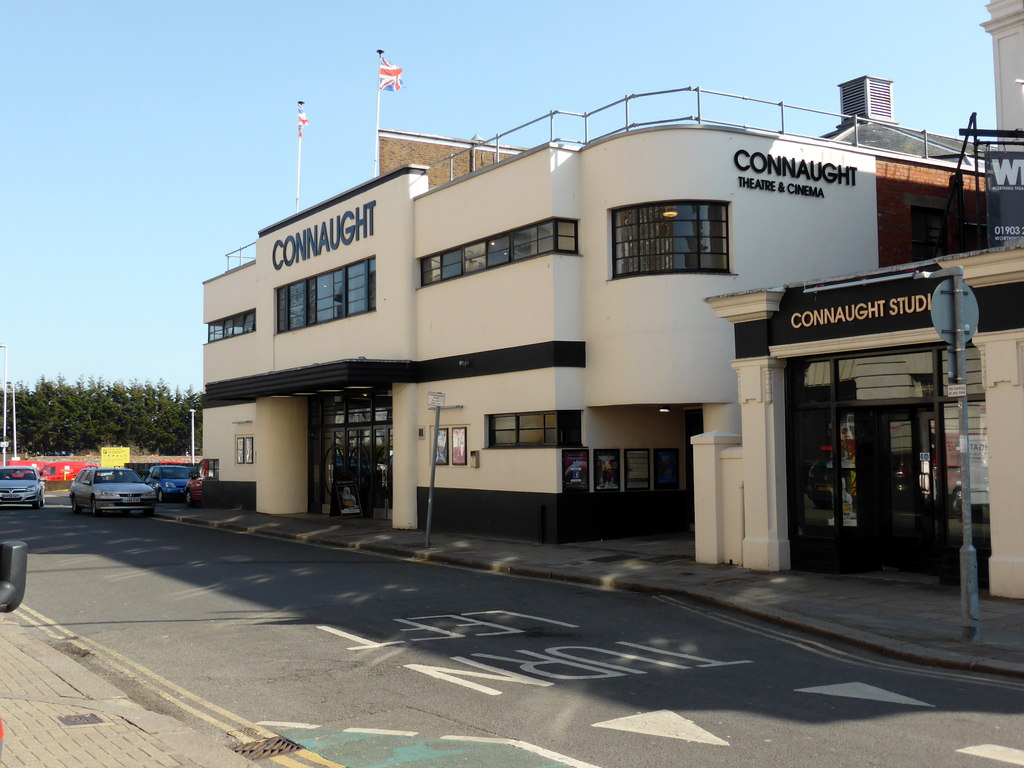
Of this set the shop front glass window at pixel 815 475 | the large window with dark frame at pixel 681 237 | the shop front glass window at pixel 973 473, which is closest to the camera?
the shop front glass window at pixel 973 473

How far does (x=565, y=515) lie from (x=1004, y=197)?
9.91 m

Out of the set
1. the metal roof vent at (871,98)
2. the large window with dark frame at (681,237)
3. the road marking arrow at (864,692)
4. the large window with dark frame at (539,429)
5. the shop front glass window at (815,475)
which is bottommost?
the road marking arrow at (864,692)

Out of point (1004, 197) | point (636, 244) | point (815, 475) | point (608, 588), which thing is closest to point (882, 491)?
point (815, 475)

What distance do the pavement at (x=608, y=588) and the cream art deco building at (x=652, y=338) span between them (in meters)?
0.95

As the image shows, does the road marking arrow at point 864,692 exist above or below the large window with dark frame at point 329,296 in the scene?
below

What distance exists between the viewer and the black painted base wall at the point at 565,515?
20422mm

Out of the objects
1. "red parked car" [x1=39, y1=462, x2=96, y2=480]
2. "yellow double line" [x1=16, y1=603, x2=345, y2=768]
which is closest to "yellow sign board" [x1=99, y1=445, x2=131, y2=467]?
"red parked car" [x1=39, y1=462, x2=96, y2=480]

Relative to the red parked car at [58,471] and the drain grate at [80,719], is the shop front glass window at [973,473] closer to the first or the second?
the drain grate at [80,719]

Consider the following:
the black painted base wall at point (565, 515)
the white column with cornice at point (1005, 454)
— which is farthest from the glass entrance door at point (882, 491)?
the black painted base wall at point (565, 515)

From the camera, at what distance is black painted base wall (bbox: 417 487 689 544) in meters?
20.4

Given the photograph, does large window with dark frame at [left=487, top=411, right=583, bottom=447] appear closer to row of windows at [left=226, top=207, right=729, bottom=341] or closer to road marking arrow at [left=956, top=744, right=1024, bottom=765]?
row of windows at [left=226, top=207, right=729, bottom=341]

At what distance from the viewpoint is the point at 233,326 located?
36031mm

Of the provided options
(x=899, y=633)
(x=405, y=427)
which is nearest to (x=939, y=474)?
(x=899, y=633)

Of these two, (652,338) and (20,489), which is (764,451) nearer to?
(652,338)
